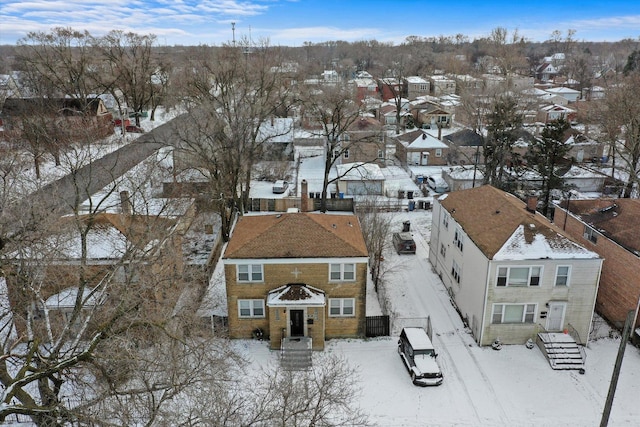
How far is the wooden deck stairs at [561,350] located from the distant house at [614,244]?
3585 millimetres

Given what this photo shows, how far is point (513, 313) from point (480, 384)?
13.2 ft

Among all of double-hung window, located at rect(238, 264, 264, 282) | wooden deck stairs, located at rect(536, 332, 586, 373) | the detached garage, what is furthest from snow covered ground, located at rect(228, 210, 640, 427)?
the detached garage

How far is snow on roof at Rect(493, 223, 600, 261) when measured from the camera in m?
21.2

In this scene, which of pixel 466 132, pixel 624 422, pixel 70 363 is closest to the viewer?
pixel 70 363

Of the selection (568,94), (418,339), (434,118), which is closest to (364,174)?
(418,339)

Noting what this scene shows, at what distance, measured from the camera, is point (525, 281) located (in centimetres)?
2167

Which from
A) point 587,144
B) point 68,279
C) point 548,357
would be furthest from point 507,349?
point 587,144

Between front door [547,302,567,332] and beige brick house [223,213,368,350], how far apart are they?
835 centimetres

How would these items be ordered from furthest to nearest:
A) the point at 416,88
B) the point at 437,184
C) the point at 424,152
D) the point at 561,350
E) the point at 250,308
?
the point at 416,88, the point at 424,152, the point at 437,184, the point at 250,308, the point at 561,350

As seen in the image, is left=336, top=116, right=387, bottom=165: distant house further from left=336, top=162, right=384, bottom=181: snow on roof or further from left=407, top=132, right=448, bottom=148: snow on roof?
left=336, top=162, right=384, bottom=181: snow on roof

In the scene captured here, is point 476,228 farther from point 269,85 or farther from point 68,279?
point 269,85

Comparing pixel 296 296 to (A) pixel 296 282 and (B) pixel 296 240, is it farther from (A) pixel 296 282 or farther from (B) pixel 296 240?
(B) pixel 296 240

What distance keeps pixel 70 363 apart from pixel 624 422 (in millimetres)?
18536

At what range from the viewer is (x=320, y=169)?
51406mm
